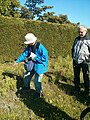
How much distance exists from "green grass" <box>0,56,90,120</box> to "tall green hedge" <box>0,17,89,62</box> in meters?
4.25

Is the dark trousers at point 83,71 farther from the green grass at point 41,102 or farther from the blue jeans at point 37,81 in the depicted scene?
the blue jeans at point 37,81

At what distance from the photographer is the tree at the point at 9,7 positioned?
2470 centimetres

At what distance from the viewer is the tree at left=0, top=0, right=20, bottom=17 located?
24705 mm

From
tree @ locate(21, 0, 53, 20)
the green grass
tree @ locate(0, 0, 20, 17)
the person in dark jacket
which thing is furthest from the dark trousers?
tree @ locate(21, 0, 53, 20)

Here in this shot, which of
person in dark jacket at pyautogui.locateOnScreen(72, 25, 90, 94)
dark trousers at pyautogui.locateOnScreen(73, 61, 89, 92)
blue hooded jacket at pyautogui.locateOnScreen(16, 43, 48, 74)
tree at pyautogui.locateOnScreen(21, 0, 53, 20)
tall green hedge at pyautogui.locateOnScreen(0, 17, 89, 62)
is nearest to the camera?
blue hooded jacket at pyautogui.locateOnScreen(16, 43, 48, 74)

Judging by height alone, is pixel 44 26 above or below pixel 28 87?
above

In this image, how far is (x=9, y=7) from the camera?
1101 inches

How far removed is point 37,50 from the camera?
22.9 feet

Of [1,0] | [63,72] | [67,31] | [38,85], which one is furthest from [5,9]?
[38,85]

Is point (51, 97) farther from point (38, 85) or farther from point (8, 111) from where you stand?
point (8, 111)

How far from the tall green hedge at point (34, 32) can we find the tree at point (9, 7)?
9.34 meters

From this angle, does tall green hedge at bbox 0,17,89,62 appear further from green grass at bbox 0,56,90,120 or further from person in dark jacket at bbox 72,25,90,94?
person in dark jacket at bbox 72,25,90,94

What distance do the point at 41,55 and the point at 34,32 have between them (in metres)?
7.59

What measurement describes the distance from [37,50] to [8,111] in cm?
156
